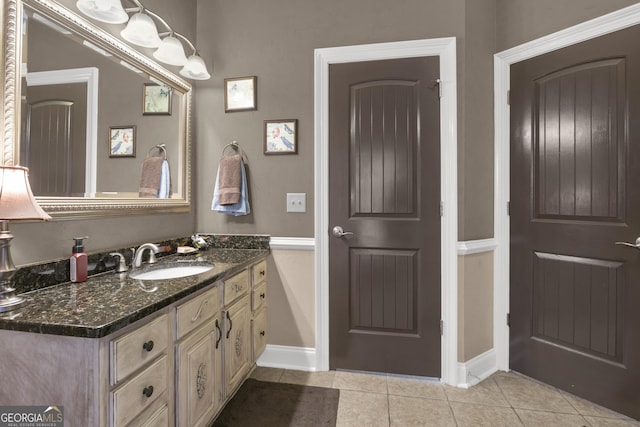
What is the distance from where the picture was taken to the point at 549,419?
1780mm

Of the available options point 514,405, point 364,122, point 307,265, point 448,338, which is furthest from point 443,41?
point 514,405

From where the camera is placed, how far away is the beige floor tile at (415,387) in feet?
6.63

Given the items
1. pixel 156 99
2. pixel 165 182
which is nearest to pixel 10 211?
pixel 165 182

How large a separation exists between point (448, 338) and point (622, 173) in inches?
52.9

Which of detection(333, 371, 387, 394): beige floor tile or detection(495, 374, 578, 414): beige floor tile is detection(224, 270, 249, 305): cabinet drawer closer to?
detection(333, 371, 387, 394): beige floor tile

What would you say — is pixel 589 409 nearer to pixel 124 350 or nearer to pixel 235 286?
pixel 235 286

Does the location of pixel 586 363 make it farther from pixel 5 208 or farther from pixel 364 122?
pixel 5 208

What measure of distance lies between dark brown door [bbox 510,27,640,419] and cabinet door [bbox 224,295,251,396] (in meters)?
1.76

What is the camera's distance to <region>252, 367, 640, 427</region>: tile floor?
5.81ft

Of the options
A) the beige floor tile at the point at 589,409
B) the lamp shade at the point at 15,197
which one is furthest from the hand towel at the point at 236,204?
the beige floor tile at the point at 589,409

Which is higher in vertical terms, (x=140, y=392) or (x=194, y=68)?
(x=194, y=68)

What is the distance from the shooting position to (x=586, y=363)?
193 cm

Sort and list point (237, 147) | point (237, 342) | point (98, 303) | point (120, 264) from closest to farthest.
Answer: point (98, 303), point (120, 264), point (237, 342), point (237, 147)

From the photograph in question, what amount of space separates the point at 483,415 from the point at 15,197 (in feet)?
7.52
